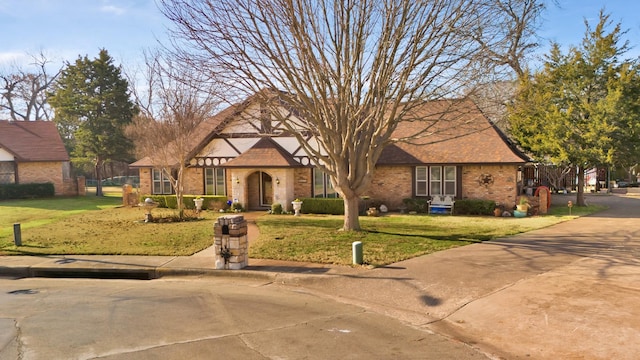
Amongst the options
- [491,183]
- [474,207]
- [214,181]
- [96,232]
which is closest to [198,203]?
[214,181]

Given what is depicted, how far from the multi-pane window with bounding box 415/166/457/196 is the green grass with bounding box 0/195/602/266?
225 centimetres

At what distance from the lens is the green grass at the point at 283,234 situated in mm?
12766

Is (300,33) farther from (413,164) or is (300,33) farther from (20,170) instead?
(20,170)

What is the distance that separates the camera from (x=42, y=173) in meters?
32.1

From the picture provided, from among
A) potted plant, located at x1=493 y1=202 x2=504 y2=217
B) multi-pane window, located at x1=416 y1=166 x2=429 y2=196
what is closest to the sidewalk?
potted plant, located at x1=493 y1=202 x2=504 y2=217

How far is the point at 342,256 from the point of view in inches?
468

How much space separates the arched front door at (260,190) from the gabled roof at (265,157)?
1295 mm

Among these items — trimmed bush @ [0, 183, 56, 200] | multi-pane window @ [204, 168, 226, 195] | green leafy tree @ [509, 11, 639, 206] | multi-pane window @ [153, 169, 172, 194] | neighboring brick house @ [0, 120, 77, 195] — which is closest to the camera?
green leafy tree @ [509, 11, 639, 206]

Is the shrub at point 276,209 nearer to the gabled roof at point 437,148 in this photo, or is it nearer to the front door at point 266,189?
the gabled roof at point 437,148

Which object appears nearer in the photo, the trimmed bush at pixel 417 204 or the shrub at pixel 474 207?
the shrub at pixel 474 207

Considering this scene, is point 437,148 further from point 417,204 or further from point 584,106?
point 584,106

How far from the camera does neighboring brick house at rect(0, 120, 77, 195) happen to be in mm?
31156

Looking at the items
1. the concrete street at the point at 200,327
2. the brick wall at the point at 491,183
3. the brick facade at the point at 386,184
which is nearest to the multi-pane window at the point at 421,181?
the brick facade at the point at 386,184

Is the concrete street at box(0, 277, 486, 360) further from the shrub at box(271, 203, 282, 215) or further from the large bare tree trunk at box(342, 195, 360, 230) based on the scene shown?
the shrub at box(271, 203, 282, 215)
